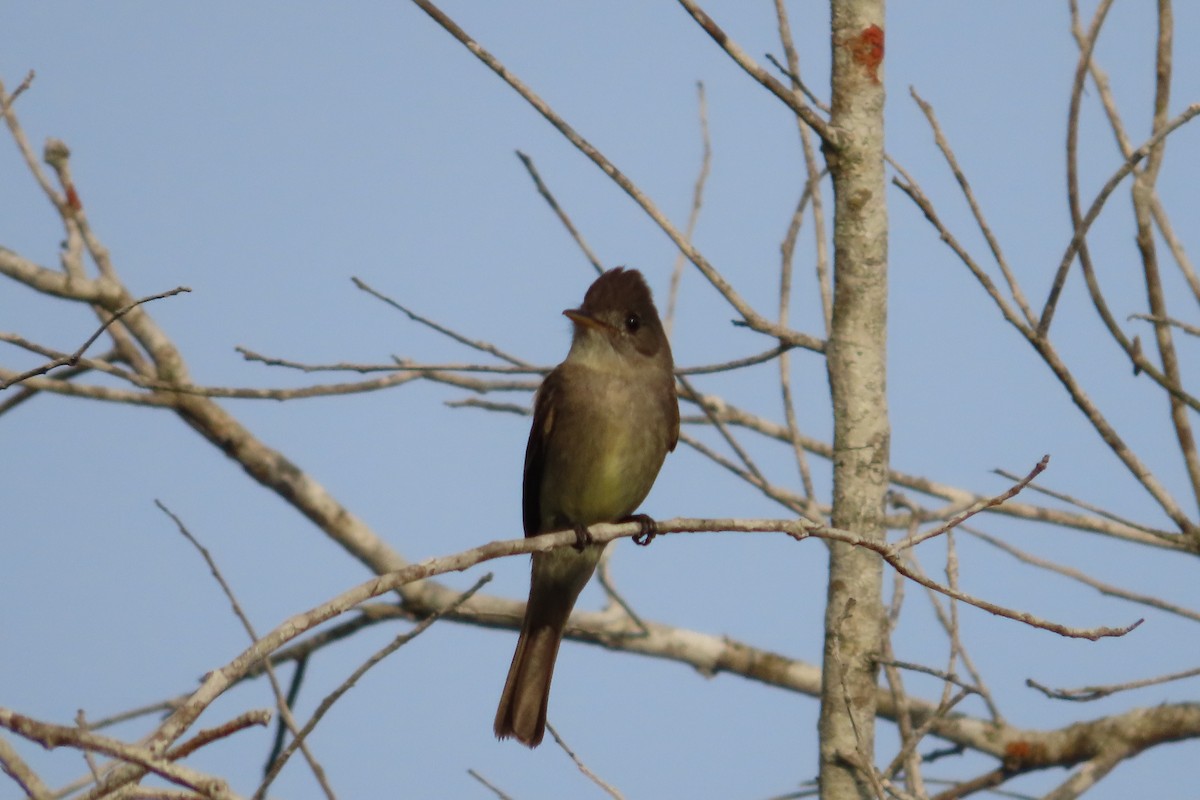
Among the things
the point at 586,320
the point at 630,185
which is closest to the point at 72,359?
the point at 630,185

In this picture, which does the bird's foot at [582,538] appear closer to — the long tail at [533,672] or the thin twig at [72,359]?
the long tail at [533,672]

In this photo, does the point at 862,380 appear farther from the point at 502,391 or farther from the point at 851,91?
the point at 502,391

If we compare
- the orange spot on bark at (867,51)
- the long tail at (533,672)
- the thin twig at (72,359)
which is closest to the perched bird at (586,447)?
the long tail at (533,672)

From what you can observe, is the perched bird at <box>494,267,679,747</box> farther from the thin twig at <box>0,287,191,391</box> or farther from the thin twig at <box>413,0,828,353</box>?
the thin twig at <box>0,287,191,391</box>

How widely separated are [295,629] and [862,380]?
2226 mm

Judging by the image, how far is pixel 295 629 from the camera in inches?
113

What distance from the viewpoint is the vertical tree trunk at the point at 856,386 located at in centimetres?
436

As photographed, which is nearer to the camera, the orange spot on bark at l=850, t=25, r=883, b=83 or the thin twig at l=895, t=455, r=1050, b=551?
the thin twig at l=895, t=455, r=1050, b=551

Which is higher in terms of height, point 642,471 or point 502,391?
point 502,391

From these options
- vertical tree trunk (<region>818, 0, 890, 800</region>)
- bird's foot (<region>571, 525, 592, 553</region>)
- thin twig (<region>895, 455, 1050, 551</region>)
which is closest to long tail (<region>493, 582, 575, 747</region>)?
bird's foot (<region>571, 525, 592, 553</region>)

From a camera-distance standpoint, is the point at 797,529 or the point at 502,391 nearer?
the point at 797,529

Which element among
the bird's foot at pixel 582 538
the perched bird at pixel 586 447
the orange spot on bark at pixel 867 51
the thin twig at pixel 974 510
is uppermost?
the orange spot on bark at pixel 867 51

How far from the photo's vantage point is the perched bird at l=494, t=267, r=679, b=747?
18.9 ft

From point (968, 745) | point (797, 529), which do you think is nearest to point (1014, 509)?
point (968, 745)
